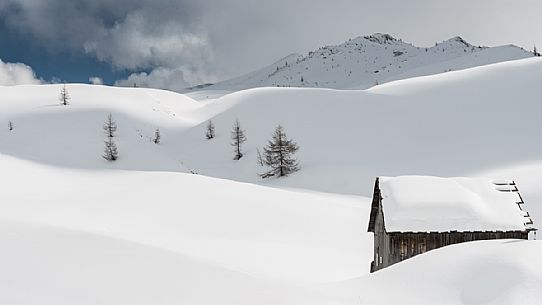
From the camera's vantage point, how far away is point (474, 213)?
15430 millimetres

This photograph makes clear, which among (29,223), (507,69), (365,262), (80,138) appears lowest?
(365,262)

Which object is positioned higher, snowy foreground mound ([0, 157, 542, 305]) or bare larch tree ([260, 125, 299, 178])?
bare larch tree ([260, 125, 299, 178])

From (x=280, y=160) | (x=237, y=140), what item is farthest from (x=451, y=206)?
(x=237, y=140)

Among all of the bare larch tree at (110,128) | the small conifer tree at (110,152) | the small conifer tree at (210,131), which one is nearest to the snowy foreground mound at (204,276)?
the small conifer tree at (110,152)

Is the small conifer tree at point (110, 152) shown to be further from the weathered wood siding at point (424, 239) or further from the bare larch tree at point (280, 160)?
the weathered wood siding at point (424, 239)

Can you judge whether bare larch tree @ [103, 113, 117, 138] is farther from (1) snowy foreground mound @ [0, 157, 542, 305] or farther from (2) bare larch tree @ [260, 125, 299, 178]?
(1) snowy foreground mound @ [0, 157, 542, 305]


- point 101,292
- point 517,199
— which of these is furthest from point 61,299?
point 517,199

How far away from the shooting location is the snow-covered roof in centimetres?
1524

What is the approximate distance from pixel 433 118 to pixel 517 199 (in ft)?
146

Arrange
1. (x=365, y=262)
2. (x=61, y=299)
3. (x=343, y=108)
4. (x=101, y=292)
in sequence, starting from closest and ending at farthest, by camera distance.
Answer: (x=61, y=299), (x=101, y=292), (x=365, y=262), (x=343, y=108)

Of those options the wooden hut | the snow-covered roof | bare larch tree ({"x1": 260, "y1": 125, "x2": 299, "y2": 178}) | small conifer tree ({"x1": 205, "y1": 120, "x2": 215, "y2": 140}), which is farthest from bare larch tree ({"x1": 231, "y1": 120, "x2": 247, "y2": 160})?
the wooden hut

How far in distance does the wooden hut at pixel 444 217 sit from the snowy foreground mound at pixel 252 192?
3.43 m

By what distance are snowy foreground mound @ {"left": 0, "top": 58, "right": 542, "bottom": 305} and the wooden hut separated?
343 cm

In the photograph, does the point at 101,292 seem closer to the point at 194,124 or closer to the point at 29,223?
the point at 29,223
